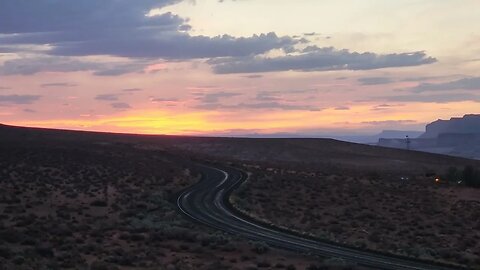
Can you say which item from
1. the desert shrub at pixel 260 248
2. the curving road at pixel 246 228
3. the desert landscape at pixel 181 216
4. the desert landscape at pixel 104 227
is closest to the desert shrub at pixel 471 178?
the desert landscape at pixel 181 216

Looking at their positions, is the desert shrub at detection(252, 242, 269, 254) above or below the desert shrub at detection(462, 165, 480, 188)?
below

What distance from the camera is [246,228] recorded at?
126ft

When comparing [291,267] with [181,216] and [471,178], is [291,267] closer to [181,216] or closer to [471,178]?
[181,216]

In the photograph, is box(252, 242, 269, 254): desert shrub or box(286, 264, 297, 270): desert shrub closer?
box(286, 264, 297, 270): desert shrub

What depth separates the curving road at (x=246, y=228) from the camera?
29906 mm

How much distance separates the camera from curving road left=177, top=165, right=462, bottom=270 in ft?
98.1

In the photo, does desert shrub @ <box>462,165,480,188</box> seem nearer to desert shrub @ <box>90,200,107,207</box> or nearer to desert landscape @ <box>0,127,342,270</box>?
desert landscape @ <box>0,127,342,270</box>

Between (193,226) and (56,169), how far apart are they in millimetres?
31276

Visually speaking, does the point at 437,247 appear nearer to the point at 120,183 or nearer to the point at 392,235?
the point at 392,235

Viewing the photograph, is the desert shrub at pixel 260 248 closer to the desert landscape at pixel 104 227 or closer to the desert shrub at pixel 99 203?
the desert landscape at pixel 104 227

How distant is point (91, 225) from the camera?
36000mm

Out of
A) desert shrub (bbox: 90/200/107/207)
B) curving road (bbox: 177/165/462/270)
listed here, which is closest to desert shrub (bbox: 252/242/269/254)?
curving road (bbox: 177/165/462/270)

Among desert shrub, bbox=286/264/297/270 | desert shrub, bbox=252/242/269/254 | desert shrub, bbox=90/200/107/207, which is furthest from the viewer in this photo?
desert shrub, bbox=90/200/107/207

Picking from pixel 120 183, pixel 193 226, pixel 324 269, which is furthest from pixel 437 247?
pixel 120 183
